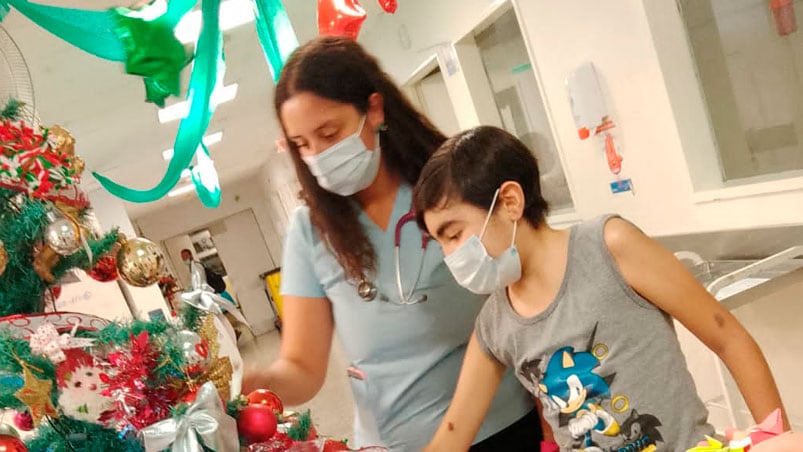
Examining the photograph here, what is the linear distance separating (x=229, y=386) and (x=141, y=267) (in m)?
0.21

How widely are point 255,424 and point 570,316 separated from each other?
0.50 meters

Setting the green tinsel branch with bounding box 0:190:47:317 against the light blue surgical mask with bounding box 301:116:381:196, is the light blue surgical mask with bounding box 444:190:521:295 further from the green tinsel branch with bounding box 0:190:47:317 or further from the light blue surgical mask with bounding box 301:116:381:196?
the green tinsel branch with bounding box 0:190:47:317

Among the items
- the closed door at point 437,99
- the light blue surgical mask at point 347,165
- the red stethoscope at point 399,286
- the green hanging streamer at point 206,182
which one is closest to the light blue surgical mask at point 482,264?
the red stethoscope at point 399,286

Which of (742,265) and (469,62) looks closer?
(742,265)

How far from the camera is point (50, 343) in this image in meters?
0.69

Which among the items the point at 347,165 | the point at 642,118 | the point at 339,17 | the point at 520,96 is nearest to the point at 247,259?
the point at 520,96

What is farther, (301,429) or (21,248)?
Answer: (301,429)

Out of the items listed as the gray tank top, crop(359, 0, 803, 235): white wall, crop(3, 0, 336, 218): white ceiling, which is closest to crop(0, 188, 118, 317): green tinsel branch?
the gray tank top

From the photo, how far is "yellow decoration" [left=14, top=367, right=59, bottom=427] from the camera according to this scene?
67 cm

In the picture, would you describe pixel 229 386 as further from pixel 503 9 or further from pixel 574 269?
pixel 503 9

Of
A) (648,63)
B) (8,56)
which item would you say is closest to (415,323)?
(8,56)

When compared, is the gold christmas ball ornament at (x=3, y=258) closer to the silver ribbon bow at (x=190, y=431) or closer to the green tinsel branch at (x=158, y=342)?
the green tinsel branch at (x=158, y=342)

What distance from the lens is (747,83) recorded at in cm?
216

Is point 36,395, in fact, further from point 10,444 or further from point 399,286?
point 399,286
